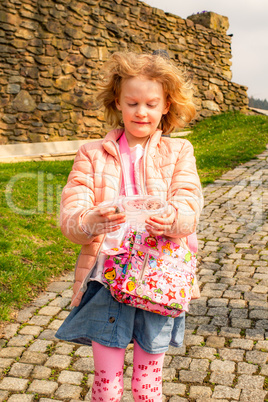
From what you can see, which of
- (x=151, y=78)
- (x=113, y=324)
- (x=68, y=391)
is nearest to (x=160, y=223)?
(x=113, y=324)

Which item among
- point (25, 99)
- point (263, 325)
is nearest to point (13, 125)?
point (25, 99)

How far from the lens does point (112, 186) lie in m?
2.03

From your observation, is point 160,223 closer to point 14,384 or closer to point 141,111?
point 141,111

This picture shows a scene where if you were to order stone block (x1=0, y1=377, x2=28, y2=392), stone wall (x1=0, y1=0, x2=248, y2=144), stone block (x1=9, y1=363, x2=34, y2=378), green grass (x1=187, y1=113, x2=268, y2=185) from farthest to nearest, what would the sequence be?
stone wall (x1=0, y1=0, x2=248, y2=144) → green grass (x1=187, y1=113, x2=268, y2=185) → stone block (x1=9, y1=363, x2=34, y2=378) → stone block (x1=0, y1=377, x2=28, y2=392)

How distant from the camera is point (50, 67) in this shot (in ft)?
35.7

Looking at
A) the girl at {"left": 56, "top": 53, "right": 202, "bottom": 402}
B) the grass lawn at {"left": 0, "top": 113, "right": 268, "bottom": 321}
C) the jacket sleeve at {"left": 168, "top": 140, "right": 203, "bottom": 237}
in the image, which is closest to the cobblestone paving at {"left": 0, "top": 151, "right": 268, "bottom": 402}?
the grass lawn at {"left": 0, "top": 113, "right": 268, "bottom": 321}

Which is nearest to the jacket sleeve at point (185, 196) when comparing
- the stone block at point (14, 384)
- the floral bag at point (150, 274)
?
the floral bag at point (150, 274)

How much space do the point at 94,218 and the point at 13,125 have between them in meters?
8.98

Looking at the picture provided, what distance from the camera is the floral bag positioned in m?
1.90

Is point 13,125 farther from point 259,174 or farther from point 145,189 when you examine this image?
point 145,189

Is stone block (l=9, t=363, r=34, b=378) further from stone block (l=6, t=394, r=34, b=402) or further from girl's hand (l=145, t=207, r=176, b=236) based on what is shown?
girl's hand (l=145, t=207, r=176, b=236)

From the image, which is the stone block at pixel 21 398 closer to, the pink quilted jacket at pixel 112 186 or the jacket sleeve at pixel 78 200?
the pink quilted jacket at pixel 112 186

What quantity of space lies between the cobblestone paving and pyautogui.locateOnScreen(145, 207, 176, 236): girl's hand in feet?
4.72

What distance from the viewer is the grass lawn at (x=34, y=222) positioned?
4.31 meters
